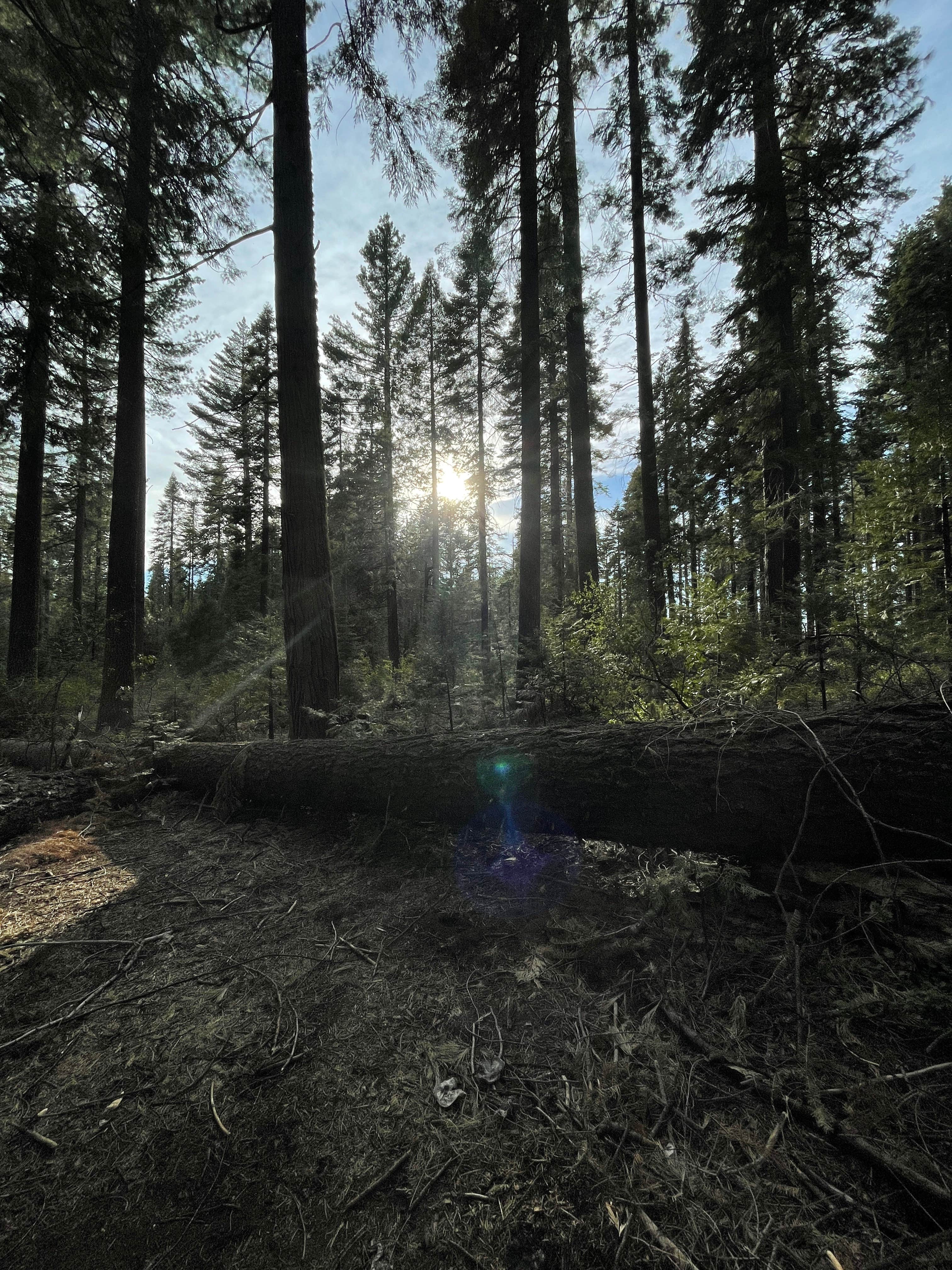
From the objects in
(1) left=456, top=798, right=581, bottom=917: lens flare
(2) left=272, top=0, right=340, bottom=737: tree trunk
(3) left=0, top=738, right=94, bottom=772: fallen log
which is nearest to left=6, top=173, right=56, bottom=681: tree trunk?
(3) left=0, top=738, right=94, bottom=772: fallen log

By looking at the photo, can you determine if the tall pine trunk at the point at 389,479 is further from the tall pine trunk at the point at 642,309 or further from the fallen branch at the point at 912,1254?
the fallen branch at the point at 912,1254

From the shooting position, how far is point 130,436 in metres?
7.91

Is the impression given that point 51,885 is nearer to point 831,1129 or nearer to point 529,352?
point 831,1129

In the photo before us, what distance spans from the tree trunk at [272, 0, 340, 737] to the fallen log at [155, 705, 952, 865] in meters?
2.14

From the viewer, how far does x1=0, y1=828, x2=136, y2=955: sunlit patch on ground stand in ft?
7.48

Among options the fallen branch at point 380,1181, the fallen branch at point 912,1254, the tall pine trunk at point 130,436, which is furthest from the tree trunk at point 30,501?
the fallen branch at point 912,1254

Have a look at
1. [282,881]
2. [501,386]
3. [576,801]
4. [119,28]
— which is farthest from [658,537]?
[119,28]

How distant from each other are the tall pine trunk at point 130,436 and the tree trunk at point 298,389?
3602 millimetres

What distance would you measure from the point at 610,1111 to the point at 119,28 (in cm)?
1213

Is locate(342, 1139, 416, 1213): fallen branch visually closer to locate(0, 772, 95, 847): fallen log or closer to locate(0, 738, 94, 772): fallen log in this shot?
locate(0, 772, 95, 847): fallen log

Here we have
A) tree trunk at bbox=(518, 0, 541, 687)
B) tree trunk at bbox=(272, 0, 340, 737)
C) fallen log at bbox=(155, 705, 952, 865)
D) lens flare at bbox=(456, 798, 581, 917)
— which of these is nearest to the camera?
fallen log at bbox=(155, 705, 952, 865)

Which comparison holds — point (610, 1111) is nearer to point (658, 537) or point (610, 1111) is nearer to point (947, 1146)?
point (947, 1146)

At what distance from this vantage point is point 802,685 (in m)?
4.20

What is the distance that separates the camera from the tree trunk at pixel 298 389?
5.20 m
